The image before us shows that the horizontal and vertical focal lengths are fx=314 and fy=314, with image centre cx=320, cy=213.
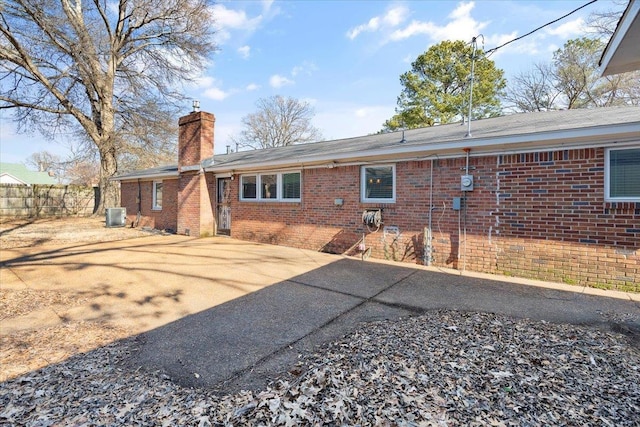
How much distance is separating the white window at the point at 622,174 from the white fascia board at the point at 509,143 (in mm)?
230

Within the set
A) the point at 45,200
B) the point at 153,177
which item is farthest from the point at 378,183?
the point at 45,200

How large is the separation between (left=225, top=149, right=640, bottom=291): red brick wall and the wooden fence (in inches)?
702

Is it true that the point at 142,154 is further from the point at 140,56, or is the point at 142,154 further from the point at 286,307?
the point at 286,307

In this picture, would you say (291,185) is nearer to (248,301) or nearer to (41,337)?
(248,301)

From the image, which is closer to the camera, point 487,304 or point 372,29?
point 487,304

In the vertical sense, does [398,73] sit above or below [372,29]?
above

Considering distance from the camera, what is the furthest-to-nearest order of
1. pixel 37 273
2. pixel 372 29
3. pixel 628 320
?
pixel 372 29, pixel 37 273, pixel 628 320

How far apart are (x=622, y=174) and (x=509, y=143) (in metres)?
1.61

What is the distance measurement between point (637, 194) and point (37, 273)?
33.3 feet

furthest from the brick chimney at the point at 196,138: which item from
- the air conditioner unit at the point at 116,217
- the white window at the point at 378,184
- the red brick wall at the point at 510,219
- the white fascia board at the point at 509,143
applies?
the white window at the point at 378,184

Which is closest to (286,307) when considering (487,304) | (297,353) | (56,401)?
(297,353)

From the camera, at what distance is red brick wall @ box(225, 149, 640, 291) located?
489cm

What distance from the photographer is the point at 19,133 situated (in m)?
15.6

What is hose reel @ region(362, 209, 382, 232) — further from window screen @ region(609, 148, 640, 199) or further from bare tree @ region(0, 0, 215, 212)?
bare tree @ region(0, 0, 215, 212)
